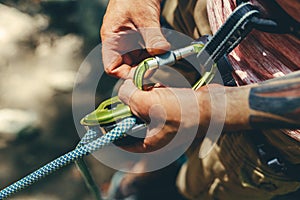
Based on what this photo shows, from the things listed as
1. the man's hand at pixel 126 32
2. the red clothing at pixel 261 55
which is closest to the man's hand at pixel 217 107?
the red clothing at pixel 261 55

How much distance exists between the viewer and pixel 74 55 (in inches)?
78.5

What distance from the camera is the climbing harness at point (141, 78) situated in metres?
1.00

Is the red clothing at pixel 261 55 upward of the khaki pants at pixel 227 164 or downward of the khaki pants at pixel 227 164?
upward

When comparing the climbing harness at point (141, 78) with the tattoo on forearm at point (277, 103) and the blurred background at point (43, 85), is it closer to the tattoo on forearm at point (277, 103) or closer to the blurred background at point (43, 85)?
the tattoo on forearm at point (277, 103)

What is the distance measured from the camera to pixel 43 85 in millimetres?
1928

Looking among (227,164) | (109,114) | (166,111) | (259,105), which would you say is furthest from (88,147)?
(227,164)

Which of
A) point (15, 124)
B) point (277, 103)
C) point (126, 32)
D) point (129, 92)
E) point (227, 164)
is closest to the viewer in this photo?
point (277, 103)

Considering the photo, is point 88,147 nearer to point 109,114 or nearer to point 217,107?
point 109,114

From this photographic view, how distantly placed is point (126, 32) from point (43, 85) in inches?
29.5

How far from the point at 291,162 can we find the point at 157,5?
1.66ft

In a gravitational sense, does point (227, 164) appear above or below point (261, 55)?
below

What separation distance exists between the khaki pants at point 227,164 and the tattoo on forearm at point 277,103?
267 millimetres

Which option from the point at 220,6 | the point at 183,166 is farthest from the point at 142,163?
the point at 220,6

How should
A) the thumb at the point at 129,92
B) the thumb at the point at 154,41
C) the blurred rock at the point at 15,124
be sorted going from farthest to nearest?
1. the blurred rock at the point at 15,124
2. the thumb at the point at 154,41
3. the thumb at the point at 129,92
